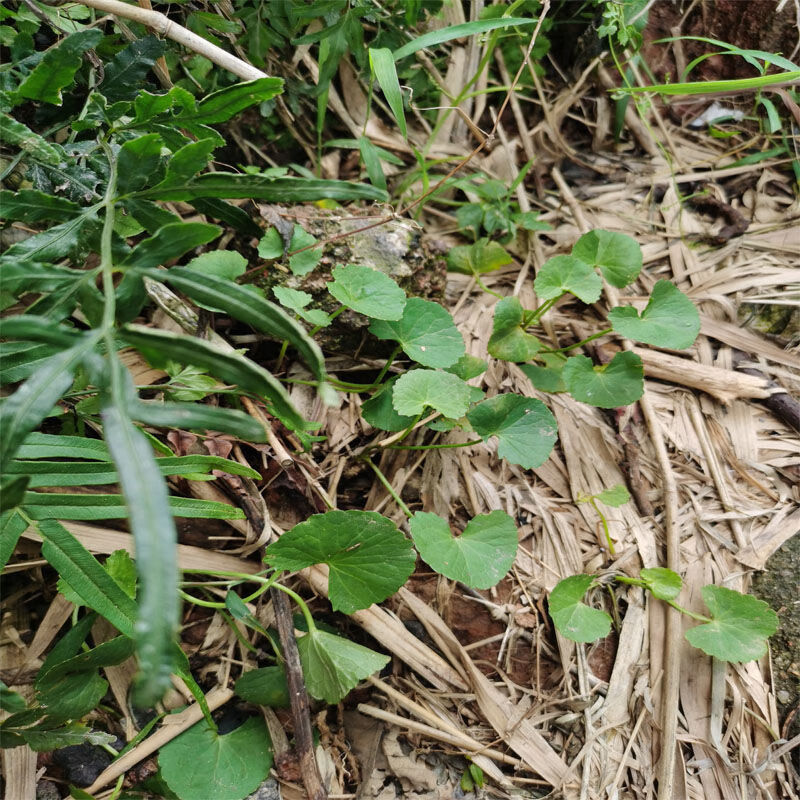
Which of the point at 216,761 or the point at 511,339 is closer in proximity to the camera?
the point at 216,761

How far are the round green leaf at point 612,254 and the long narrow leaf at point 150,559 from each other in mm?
1276

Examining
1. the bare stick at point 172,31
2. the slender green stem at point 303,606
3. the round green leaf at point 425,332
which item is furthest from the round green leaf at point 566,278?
the slender green stem at point 303,606

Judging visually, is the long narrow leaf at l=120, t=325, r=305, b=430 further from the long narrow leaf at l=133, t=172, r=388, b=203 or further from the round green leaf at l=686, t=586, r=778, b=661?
the round green leaf at l=686, t=586, r=778, b=661

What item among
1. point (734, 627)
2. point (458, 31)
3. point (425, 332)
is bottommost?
point (734, 627)

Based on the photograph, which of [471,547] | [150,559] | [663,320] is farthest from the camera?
[663,320]

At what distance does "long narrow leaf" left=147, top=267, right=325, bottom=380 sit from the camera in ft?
2.25

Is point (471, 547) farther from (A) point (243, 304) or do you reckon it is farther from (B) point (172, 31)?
(B) point (172, 31)

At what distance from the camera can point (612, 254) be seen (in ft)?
5.14

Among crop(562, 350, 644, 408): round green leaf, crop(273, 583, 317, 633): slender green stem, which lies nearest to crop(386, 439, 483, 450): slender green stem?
crop(562, 350, 644, 408): round green leaf

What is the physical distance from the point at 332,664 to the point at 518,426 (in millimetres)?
624

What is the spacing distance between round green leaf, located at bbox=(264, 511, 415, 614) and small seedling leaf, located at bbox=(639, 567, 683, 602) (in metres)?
0.59

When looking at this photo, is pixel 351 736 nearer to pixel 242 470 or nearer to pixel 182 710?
pixel 182 710

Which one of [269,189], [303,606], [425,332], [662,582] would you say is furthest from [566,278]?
[303,606]

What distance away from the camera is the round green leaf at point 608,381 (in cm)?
141
